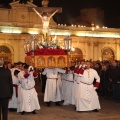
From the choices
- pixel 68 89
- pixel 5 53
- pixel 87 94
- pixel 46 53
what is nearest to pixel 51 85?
pixel 68 89

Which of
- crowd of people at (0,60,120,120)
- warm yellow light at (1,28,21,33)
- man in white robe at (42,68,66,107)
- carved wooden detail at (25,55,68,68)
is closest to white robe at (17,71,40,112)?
crowd of people at (0,60,120,120)

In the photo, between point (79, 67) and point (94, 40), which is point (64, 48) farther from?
point (94, 40)

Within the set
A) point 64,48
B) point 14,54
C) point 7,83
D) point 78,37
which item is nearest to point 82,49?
point 78,37

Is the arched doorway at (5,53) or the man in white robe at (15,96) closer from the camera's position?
the man in white robe at (15,96)

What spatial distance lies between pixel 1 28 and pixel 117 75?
823 inches

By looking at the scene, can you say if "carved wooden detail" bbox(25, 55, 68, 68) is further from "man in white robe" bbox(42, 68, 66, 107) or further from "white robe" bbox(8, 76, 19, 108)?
"white robe" bbox(8, 76, 19, 108)

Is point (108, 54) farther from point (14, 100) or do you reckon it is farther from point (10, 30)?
point (14, 100)

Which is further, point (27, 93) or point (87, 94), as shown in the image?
point (87, 94)

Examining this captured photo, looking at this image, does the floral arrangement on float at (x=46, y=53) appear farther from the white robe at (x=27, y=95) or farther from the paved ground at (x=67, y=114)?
the paved ground at (x=67, y=114)

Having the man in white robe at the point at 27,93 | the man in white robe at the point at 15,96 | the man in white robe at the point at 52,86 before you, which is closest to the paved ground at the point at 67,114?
the man in white robe at the point at 27,93

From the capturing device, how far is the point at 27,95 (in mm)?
12031

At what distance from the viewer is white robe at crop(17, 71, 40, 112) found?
12.0 m

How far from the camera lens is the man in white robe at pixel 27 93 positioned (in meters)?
12.0

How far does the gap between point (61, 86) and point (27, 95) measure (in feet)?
9.65
